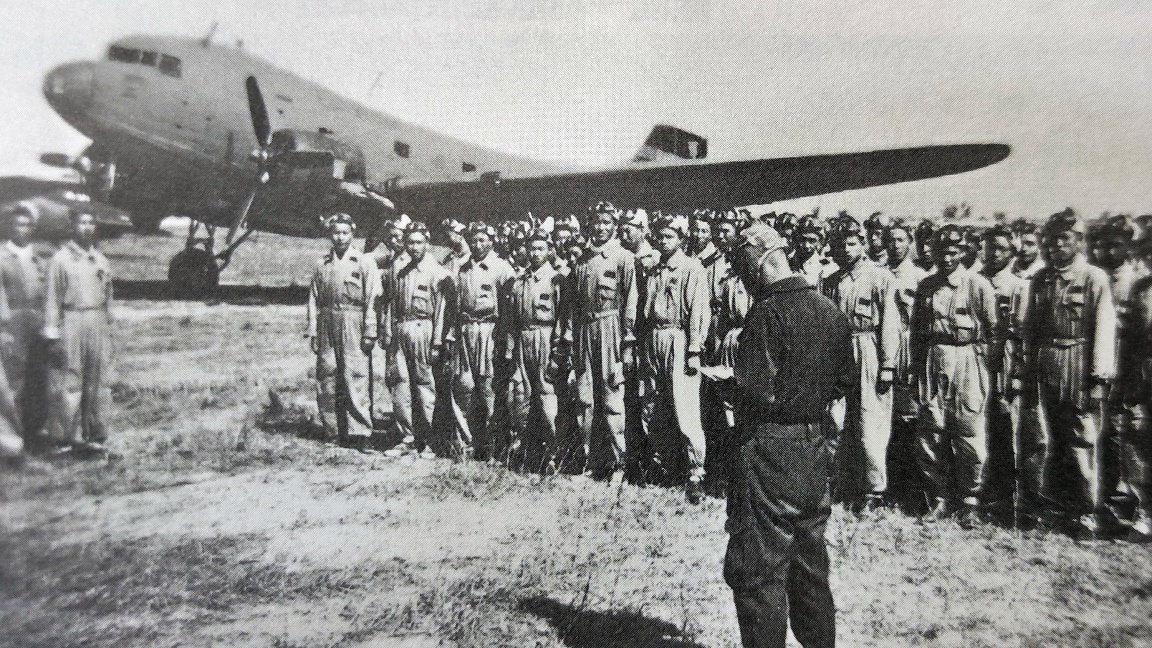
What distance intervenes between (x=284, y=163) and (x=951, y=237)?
5338mm

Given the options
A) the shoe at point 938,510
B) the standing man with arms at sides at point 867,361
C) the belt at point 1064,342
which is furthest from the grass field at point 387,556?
the belt at point 1064,342

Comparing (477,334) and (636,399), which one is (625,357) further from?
(477,334)

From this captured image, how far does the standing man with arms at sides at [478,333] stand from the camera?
3834 millimetres

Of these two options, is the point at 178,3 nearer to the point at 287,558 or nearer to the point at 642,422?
the point at 287,558

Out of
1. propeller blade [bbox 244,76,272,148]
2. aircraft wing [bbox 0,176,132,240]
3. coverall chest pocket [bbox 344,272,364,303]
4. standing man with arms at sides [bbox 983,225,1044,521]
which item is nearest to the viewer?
standing man with arms at sides [bbox 983,225,1044,521]

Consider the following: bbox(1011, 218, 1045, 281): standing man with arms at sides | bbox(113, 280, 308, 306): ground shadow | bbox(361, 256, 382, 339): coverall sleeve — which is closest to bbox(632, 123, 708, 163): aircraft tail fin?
bbox(1011, 218, 1045, 281): standing man with arms at sides

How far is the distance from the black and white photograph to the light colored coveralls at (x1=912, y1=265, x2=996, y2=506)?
2cm

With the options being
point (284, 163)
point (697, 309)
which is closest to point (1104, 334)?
point (697, 309)

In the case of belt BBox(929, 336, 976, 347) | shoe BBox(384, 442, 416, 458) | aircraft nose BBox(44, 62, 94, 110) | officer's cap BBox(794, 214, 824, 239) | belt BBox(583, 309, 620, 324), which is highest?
aircraft nose BBox(44, 62, 94, 110)

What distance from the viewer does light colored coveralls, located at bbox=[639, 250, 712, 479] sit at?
3.43 metres

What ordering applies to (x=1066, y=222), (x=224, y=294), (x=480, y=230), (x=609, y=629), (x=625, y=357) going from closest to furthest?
1. (x=609, y=629)
2. (x=1066, y=222)
3. (x=625, y=357)
4. (x=480, y=230)
5. (x=224, y=294)

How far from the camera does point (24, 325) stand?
329 centimetres

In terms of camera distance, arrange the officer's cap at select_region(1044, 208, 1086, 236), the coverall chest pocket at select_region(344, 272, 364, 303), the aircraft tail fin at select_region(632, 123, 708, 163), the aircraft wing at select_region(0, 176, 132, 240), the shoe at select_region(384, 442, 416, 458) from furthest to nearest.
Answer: the coverall chest pocket at select_region(344, 272, 364, 303)
the shoe at select_region(384, 442, 416, 458)
the aircraft tail fin at select_region(632, 123, 708, 163)
the aircraft wing at select_region(0, 176, 132, 240)
the officer's cap at select_region(1044, 208, 1086, 236)

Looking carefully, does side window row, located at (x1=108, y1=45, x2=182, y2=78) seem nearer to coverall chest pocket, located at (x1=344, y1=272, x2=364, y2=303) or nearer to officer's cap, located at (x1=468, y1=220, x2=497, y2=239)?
coverall chest pocket, located at (x1=344, y1=272, x2=364, y2=303)
